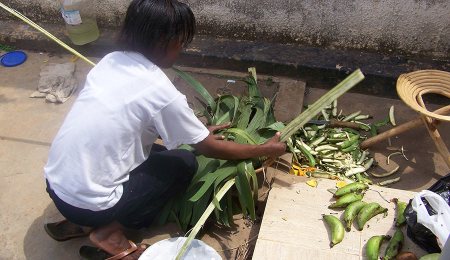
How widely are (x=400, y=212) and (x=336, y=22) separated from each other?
206 cm

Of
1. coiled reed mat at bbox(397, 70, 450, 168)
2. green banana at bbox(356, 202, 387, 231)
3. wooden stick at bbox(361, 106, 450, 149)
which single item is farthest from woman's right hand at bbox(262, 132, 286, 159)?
wooden stick at bbox(361, 106, 450, 149)

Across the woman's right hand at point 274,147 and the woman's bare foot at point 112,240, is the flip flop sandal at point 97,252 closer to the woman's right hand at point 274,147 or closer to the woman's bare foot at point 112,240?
the woman's bare foot at point 112,240

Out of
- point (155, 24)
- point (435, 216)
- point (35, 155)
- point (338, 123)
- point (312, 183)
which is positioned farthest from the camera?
point (338, 123)

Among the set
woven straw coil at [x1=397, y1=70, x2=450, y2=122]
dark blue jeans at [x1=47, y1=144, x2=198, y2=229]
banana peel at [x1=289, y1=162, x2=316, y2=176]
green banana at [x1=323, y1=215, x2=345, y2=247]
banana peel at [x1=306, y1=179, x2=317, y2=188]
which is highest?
woven straw coil at [x1=397, y1=70, x2=450, y2=122]

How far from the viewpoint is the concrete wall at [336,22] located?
3852 millimetres

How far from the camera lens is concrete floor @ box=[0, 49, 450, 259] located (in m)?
2.88

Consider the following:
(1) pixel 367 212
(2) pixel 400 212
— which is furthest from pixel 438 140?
(1) pixel 367 212

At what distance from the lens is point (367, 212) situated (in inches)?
106

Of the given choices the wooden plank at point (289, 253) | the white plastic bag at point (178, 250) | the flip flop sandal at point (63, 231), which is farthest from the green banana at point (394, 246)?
the flip flop sandal at point (63, 231)

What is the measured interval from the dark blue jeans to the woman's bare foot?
0.05 m

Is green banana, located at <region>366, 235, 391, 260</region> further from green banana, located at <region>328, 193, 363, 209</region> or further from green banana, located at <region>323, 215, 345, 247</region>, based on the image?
green banana, located at <region>328, 193, 363, 209</region>

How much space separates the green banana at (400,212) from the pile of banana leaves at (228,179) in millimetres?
904

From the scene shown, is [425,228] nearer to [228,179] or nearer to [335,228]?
[335,228]

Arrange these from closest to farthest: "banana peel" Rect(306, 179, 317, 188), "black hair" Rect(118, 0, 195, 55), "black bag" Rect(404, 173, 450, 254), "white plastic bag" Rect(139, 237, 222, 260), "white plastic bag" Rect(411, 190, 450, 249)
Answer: "black hair" Rect(118, 0, 195, 55) → "white plastic bag" Rect(411, 190, 450, 249) → "black bag" Rect(404, 173, 450, 254) → "white plastic bag" Rect(139, 237, 222, 260) → "banana peel" Rect(306, 179, 317, 188)
